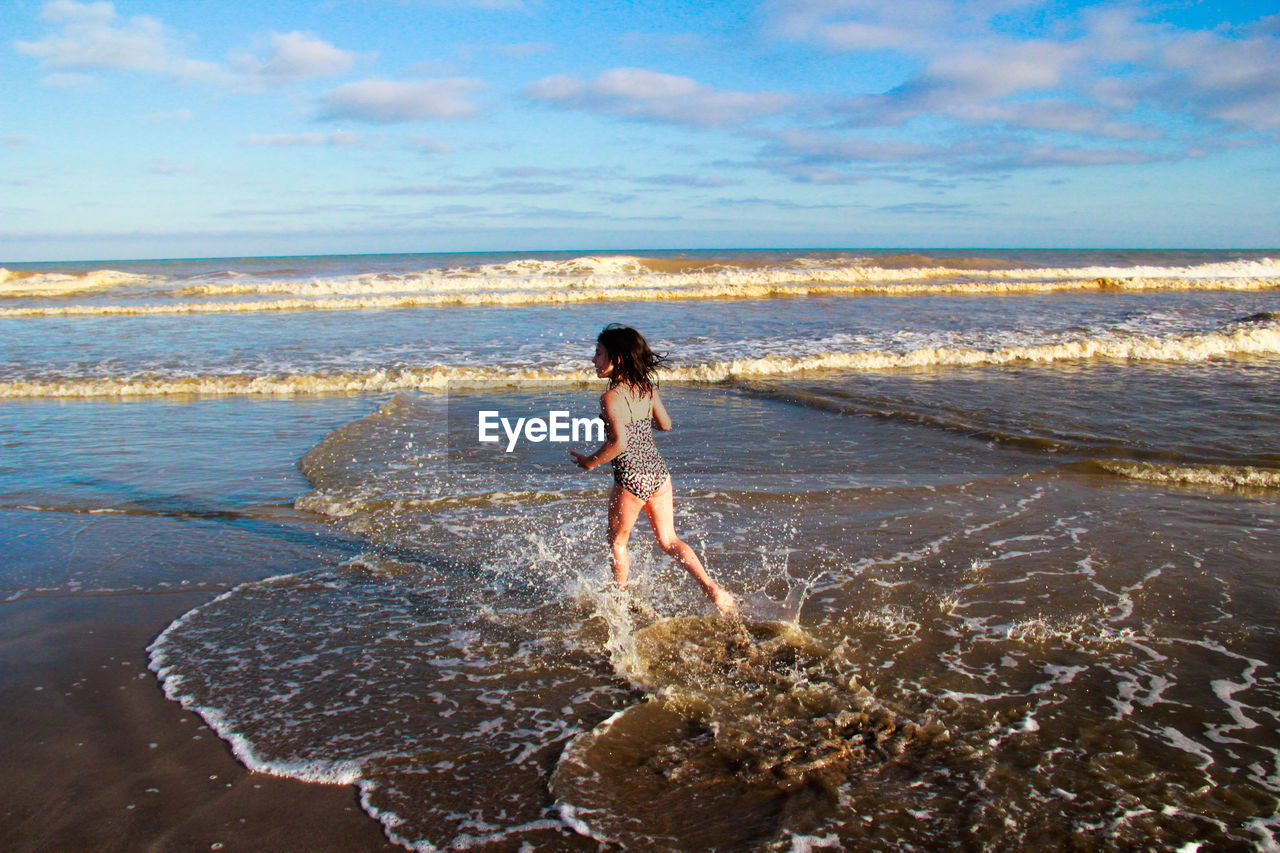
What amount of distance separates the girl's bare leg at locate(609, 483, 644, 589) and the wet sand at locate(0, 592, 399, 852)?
86.1 inches

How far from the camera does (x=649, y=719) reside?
3.92 metres

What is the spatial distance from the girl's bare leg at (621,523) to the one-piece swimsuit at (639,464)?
3.1 inches

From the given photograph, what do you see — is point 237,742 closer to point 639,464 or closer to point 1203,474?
point 639,464

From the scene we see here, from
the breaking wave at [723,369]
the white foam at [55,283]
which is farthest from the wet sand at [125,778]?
the white foam at [55,283]

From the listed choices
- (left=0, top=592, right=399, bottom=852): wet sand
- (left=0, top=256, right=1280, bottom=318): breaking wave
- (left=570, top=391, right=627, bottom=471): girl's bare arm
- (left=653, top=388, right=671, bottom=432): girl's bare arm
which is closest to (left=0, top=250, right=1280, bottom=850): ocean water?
(left=0, top=592, right=399, bottom=852): wet sand

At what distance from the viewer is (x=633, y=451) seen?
4.96 m

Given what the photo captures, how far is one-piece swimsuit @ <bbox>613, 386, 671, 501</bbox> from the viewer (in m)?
4.94

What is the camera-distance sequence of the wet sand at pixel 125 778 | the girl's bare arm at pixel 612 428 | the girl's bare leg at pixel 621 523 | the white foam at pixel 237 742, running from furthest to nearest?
the girl's bare leg at pixel 621 523 < the girl's bare arm at pixel 612 428 < the white foam at pixel 237 742 < the wet sand at pixel 125 778

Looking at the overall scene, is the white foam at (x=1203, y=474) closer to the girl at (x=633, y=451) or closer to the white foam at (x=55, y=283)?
the girl at (x=633, y=451)

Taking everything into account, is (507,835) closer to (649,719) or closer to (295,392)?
(649,719)

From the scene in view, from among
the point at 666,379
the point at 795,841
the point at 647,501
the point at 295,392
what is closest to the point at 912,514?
the point at 647,501

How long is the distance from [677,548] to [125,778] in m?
2.99

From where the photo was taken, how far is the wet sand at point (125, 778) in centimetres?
312

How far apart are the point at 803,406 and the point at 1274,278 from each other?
136 ft
